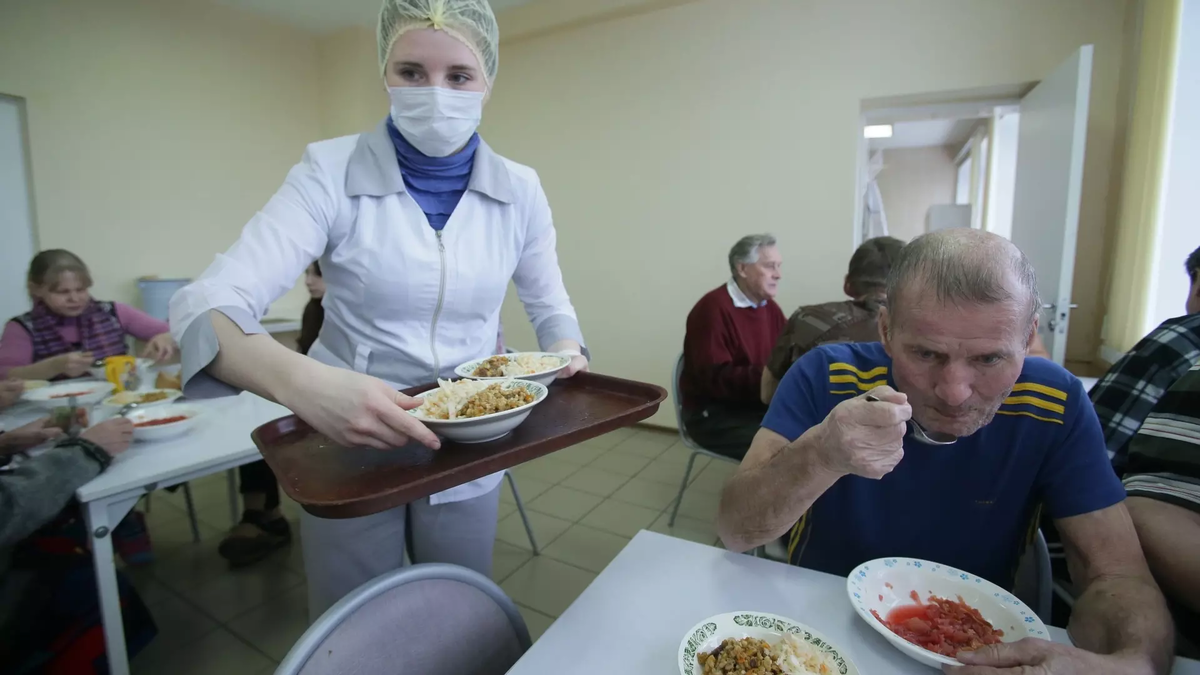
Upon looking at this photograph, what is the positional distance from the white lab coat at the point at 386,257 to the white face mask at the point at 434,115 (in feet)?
0.19

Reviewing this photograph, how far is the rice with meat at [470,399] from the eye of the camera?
37.6 inches

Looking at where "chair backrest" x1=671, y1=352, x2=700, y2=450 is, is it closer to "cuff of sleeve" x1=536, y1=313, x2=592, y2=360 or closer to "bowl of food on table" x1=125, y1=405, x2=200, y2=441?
"cuff of sleeve" x1=536, y1=313, x2=592, y2=360

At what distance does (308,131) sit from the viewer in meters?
4.86

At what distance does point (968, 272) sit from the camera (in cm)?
89

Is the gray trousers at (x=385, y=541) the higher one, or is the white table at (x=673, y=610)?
the white table at (x=673, y=610)

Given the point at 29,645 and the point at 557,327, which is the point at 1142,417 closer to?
the point at 557,327

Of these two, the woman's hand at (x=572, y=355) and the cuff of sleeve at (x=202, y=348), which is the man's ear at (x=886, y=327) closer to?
the woman's hand at (x=572, y=355)

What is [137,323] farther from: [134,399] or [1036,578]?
[1036,578]

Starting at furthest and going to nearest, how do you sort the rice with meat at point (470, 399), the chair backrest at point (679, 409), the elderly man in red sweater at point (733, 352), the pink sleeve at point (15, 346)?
the chair backrest at point (679, 409), the elderly man in red sweater at point (733, 352), the pink sleeve at point (15, 346), the rice with meat at point (470, 399)

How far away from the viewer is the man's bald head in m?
0.88

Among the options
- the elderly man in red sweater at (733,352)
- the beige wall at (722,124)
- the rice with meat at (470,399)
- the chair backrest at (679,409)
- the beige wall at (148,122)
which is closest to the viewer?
the rice with meat at (470,399)

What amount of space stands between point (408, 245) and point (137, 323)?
8.35 ft

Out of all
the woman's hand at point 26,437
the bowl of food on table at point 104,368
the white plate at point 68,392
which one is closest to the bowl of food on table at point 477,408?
the woman's hand at point 26,437

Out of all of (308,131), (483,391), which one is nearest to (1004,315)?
(483,391)
